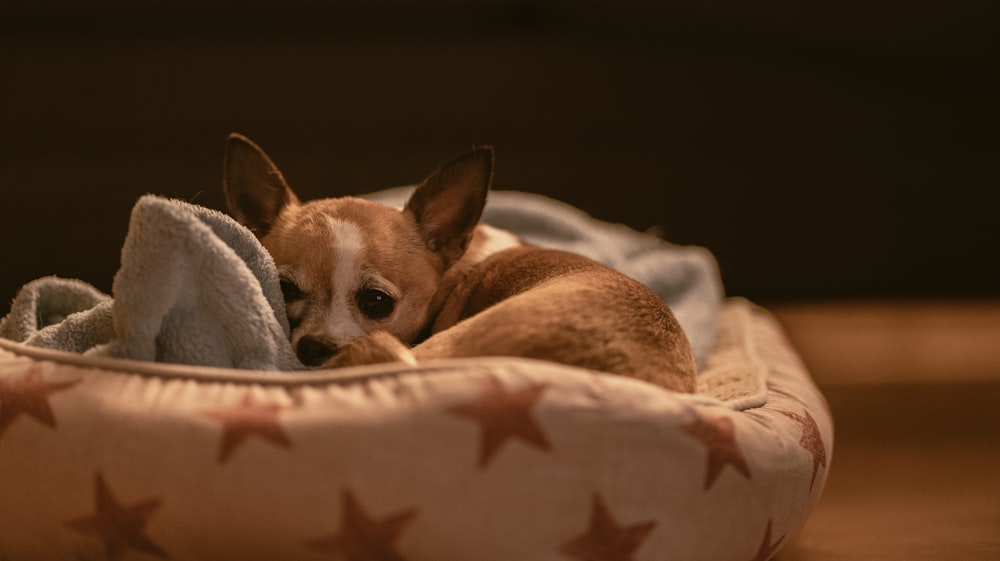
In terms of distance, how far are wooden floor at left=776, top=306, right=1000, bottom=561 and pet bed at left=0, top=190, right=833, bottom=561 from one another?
479 millimetres

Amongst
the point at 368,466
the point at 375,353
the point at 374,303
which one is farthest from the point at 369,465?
the point at 374,303

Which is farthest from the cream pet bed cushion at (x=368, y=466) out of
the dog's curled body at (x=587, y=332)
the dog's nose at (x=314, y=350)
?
the dog's nose at (x=314, y=350)

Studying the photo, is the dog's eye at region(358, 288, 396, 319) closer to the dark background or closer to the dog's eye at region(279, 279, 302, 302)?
the dog's eye at region(279, 279, 302, 302)

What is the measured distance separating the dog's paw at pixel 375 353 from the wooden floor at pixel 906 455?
689mm

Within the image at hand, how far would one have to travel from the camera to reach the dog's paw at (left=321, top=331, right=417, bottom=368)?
1.12 m

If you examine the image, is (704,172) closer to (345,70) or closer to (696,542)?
(345,70)

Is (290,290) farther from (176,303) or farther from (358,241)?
(176,303)

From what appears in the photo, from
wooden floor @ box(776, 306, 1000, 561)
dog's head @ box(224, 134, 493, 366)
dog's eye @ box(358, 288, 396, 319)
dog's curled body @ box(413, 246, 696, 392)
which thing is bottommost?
wooden floor @ box(776, 306, 1000, 561)

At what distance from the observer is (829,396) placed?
7.47 feet

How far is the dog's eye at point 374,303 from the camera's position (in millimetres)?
1608

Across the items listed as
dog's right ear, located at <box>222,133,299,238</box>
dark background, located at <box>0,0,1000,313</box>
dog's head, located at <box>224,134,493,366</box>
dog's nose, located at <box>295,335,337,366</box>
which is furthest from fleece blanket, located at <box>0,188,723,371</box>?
dark background, located at <box>0,0,1000,313</box>

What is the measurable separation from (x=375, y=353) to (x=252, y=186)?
71 centimetres

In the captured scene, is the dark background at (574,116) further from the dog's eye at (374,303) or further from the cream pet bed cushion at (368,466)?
the cream pet bed cushion at (368,466)

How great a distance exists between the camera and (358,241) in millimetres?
1622
